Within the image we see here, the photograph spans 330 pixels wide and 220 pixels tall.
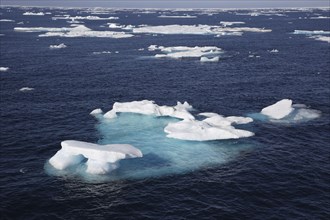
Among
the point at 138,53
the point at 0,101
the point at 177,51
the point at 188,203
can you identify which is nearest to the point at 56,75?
the point at 0,101

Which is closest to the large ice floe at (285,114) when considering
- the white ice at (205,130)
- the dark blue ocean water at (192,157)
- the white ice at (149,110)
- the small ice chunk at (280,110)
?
the small ice chunk at (280,110)

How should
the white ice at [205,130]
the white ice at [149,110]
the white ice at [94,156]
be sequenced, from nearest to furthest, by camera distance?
the white ice at [94,156] → the white ice at [205,130] → the white ice at [149,110]

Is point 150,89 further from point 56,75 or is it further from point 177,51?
point 177,51

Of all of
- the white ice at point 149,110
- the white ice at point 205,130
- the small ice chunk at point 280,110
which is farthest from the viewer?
the small ice chunk at point 280,110

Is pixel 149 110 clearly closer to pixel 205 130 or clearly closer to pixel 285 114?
pixel 205 130

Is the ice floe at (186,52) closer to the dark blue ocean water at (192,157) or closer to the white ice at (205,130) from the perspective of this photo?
the dark blue ocean water at (192,157)

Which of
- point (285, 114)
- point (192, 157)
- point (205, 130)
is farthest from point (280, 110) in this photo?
point (192, 157)
